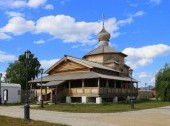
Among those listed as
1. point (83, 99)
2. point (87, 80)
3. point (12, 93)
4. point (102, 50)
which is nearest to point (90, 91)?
point (83, 99)

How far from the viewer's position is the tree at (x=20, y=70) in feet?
287

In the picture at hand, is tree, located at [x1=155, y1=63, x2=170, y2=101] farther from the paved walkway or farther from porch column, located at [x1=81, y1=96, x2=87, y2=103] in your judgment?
the paved walkway

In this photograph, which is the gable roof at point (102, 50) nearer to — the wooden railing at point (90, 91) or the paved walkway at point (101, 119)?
the wooden railing at point (90, 91)

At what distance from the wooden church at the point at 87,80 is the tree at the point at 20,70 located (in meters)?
28.5

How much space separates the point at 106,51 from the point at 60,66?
33.7 feet

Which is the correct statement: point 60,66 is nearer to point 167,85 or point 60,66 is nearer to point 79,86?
point 79,86

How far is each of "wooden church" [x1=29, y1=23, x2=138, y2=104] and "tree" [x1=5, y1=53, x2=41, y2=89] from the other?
93.5 feet

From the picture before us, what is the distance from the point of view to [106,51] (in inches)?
2459

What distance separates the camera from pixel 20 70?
292 ft

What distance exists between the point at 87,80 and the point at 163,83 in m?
13.9

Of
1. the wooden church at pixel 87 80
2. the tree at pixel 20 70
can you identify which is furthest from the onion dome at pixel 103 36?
the tree at pixel 20 70

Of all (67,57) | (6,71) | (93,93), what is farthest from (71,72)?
(6,71)

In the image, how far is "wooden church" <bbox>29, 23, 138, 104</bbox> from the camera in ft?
159

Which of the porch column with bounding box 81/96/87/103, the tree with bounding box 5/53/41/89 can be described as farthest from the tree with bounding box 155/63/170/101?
the tree with bounding box 5/53/41/89
